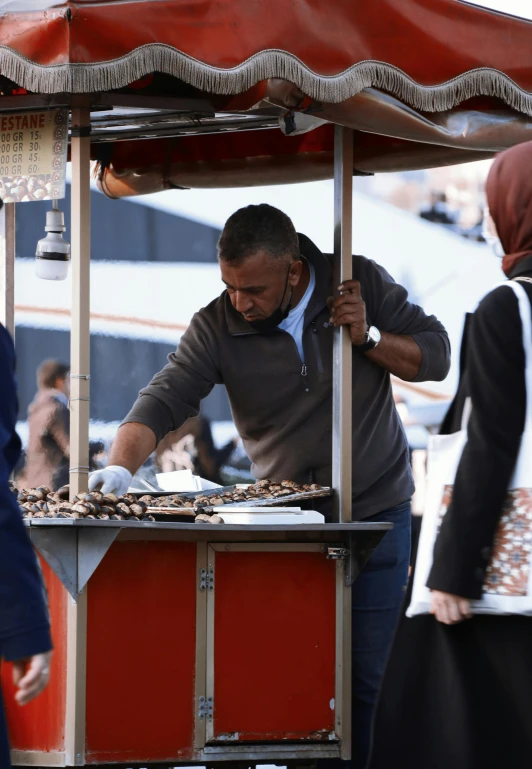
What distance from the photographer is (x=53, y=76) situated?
396cm

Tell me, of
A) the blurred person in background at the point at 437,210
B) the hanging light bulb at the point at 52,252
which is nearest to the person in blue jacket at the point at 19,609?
the hanging light bulb at the point at 52,252

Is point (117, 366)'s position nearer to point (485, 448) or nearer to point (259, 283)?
point (259, 283)

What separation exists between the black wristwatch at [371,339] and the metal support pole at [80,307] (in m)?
1.12

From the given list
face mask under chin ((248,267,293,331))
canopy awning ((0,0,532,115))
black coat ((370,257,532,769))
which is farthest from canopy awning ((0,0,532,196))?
black coat ((370,257,532,769))

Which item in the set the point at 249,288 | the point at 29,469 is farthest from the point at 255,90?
the point at 29,469

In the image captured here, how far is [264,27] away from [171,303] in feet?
16.6

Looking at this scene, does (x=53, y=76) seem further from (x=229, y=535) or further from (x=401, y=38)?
(x=229, y=535)

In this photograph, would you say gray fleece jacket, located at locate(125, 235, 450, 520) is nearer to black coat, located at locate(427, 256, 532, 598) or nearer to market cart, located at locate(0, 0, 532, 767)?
market cart, located at locate(0, 0, 532, 767)

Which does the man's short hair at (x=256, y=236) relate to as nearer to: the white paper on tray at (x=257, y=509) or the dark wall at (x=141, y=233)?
the white paper on tray at (x=257, y=509)

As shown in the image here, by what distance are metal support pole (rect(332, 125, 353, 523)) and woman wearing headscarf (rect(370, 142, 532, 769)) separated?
1.72 meters

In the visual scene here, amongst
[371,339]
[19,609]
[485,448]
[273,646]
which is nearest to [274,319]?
[371,339]

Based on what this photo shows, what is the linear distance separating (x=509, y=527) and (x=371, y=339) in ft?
6.70

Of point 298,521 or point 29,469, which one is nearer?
point 298,521

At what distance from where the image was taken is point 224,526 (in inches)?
172
